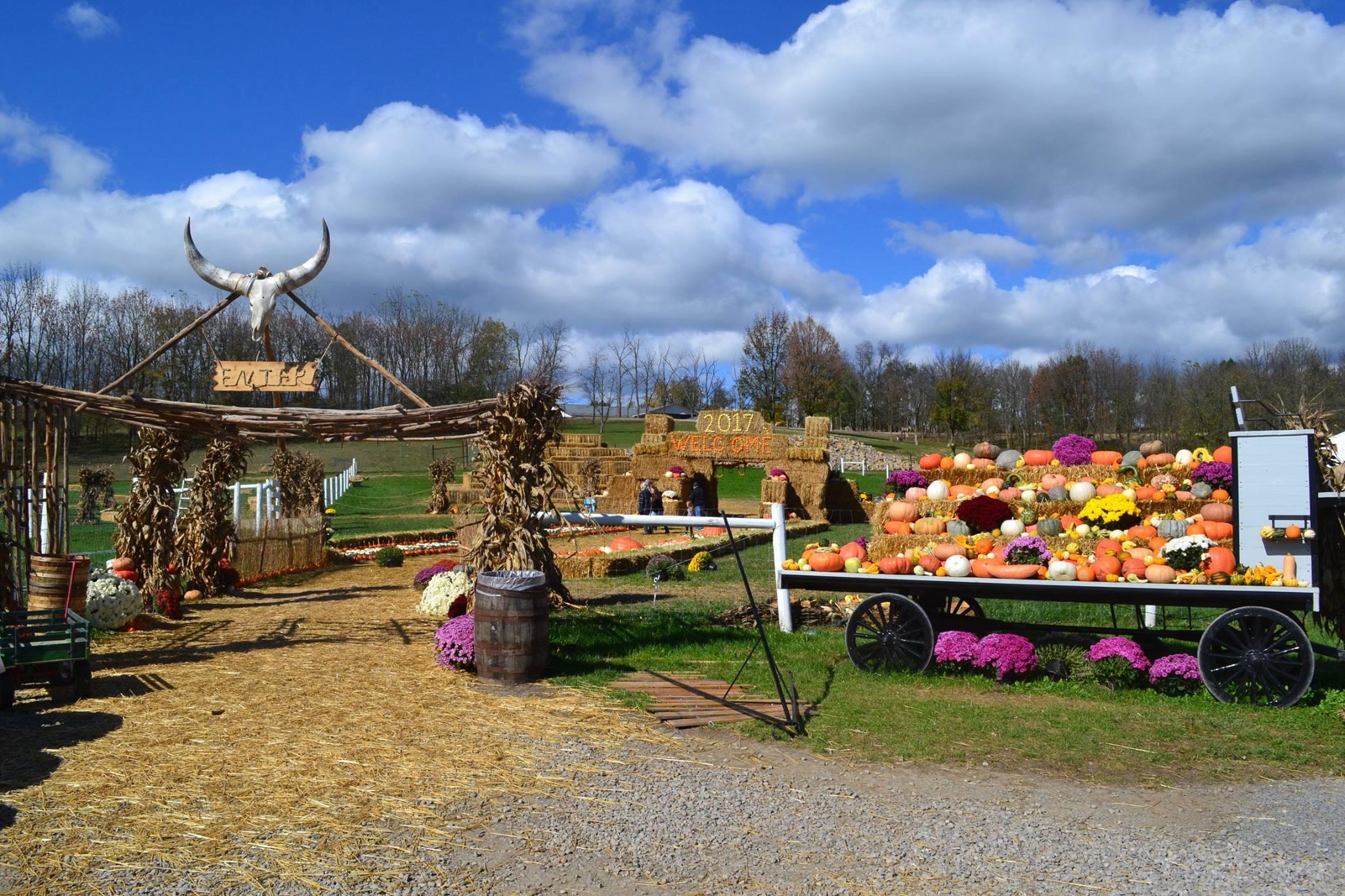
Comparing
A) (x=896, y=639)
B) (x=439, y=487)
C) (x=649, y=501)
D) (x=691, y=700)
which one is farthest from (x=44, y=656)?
(x=439, y=487)

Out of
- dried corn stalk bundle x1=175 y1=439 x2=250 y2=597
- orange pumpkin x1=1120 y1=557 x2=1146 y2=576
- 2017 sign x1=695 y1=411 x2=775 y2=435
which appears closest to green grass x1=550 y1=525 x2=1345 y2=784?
orange pumpkin x1=1120 y1=557 x2=1146 y2=576

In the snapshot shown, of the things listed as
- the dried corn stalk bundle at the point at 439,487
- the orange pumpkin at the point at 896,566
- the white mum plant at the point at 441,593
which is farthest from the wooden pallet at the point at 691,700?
the dried corn stalk bundle at the point at 439,487

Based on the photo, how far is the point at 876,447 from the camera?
57969 mm

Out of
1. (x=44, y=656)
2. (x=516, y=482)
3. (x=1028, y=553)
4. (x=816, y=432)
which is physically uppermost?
(x=816, y=432)

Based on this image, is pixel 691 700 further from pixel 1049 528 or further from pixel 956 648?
pixel 1049 528

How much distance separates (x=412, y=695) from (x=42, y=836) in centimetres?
330

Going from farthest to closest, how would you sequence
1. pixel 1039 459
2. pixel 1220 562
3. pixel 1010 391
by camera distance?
pixel 1010 391
pixel 1039 459
pixel 1220 562

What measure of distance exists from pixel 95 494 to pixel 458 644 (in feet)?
85.7

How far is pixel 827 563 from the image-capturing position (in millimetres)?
9281

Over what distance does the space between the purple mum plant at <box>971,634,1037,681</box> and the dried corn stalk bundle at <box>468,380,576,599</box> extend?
4110mm

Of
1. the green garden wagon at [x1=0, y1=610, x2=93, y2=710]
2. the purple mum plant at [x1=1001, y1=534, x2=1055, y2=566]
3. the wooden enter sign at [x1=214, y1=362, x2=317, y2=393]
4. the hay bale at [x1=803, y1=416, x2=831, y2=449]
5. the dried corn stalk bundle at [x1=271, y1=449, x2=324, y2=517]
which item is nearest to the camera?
the green garden wagon at [x1=0, y1=610, x2=93, y2=710]

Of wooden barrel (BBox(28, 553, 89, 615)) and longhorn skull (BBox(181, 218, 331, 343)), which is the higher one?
longhorn skull (BBox(181, 218, 331, 343))

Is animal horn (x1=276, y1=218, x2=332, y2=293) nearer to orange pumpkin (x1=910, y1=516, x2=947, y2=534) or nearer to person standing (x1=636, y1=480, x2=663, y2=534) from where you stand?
orange pumpkin (x1=910, y1=516, x2=947, y2=534)

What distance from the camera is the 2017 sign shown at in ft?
96.9
